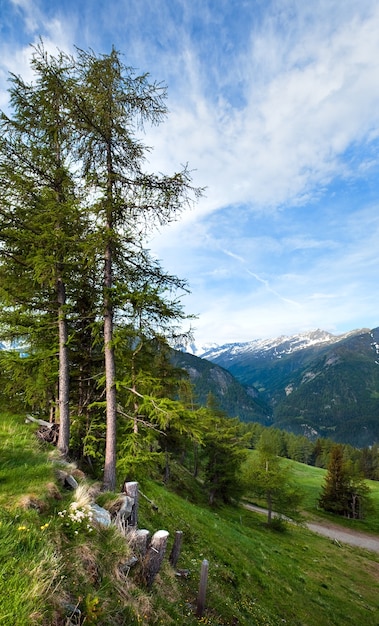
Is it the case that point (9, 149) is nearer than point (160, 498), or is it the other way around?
point (9, 149)

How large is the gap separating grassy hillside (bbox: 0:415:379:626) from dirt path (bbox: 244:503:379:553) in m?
22.6

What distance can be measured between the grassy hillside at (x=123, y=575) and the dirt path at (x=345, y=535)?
2261cm

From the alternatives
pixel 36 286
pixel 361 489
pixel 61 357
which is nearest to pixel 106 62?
pixel 36 286

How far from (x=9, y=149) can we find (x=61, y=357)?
8.88m

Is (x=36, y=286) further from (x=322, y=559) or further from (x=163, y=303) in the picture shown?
(x=322, y=559)

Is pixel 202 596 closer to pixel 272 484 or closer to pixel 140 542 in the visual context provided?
pixel 140 542

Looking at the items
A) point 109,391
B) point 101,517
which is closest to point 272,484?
point 109,391

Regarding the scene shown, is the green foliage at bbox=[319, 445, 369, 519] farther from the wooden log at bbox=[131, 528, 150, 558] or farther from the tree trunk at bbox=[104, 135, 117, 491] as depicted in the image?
the wooden log at bbox=[131, 528, 150, 558]

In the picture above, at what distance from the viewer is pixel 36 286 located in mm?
13273

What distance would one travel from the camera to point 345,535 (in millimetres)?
46031

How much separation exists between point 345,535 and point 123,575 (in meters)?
55.4

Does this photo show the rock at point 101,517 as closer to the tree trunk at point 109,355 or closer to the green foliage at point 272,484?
the tree trunk at point 109,355

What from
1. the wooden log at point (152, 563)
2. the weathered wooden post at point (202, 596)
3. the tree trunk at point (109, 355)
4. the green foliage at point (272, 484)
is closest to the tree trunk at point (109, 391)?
the tree trunk at point (109, 355)

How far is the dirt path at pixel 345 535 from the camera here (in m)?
42.1
